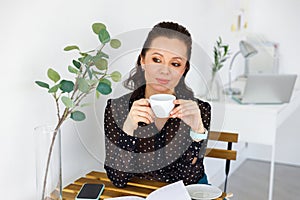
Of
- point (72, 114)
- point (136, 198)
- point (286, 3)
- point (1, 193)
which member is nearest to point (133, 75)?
point (72, 114)

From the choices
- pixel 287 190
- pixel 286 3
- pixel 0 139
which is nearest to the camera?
pixel 0 139

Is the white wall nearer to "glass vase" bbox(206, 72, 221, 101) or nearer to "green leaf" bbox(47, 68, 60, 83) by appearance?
"green leaf" bbox(47, 68, 60, 83)

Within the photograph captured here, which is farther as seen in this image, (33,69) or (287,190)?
(287,190)

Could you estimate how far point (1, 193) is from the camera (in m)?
1.11

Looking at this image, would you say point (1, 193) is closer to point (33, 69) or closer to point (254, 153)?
point (33, 69)

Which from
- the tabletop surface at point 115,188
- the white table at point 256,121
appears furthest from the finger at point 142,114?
the white table at point 256,121

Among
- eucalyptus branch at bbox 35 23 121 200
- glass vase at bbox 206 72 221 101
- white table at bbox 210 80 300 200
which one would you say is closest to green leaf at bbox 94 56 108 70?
eucalyptus branch at bbox 35 23 121 200

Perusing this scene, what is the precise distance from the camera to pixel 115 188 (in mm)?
1256

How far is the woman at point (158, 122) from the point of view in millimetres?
1151

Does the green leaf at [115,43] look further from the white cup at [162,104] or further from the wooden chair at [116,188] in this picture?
the wooden chair at [116,188]

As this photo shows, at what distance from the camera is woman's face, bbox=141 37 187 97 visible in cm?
113

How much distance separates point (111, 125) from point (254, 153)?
6.82ft

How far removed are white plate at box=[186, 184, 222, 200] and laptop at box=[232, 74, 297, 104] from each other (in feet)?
3.61

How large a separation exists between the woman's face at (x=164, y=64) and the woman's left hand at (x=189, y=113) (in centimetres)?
4
